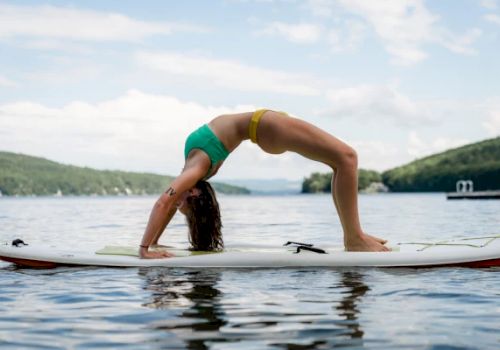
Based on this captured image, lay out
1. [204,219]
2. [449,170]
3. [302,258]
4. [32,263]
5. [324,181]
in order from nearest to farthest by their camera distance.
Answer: [302,258]
[204,219]
[32,263]
[449,170]
[324,181]

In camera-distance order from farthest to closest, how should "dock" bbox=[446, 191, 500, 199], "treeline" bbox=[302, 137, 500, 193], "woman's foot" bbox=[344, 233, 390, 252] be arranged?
"treeline" bbox=[302, 137, 500, 193] < "dock" bbox=[446, 191, 500, 199] < "woman's foot" bbox=[344, 233, 390, 252]

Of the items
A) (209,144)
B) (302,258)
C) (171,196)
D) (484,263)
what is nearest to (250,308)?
(171,196)

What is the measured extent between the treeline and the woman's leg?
163 metres

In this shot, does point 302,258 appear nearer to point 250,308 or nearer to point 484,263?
point 484,263

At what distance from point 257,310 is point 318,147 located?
2.36 meters

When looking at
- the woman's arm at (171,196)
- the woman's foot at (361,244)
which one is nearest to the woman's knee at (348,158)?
the woman's foot at (361,244)

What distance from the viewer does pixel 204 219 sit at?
7.76 m

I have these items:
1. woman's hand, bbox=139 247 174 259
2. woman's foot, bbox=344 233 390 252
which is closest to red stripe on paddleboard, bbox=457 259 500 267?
woman's foot, bbox=344 233 390 252

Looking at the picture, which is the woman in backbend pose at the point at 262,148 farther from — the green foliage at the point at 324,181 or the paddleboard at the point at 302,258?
the green foliage at the point at 324,181

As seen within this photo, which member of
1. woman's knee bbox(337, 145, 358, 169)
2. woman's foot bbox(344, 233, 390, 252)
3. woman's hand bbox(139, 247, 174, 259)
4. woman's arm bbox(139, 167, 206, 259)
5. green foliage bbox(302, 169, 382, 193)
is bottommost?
woman's hand bbox(139, 247, 174, 259)

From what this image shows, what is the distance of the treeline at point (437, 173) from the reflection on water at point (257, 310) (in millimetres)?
163916

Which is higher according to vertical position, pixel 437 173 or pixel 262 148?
pixel 437 173

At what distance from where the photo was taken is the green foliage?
184387mm

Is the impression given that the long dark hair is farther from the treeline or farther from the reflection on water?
the treeline
